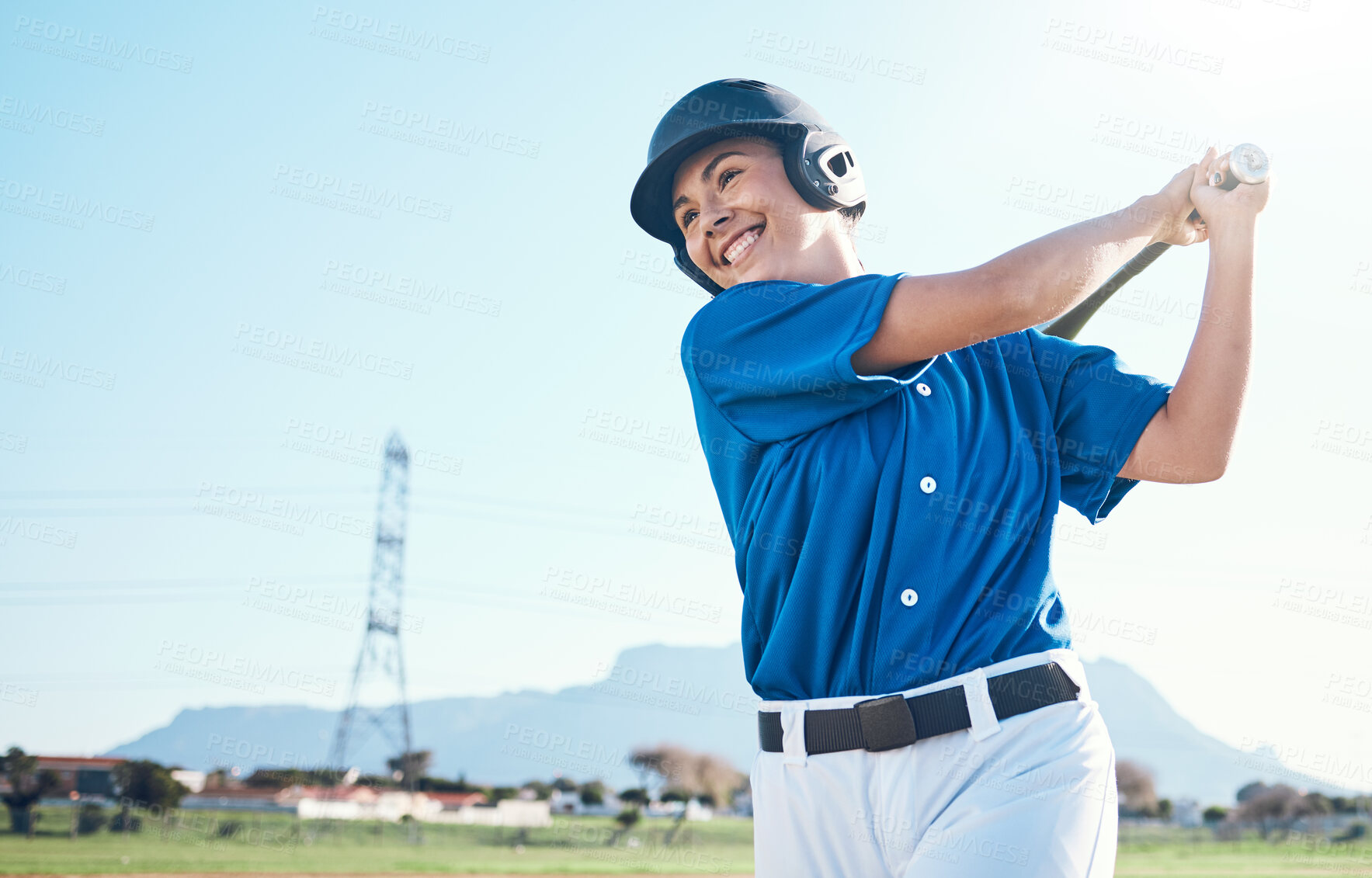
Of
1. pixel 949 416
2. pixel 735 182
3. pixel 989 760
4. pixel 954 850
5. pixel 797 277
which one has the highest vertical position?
pixel 735 182

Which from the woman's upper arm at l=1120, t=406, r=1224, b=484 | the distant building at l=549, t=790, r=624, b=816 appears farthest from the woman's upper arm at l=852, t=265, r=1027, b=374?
the distant building at l=549, t=790, r=624, b=816

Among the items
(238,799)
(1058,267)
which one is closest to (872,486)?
(1058,267)

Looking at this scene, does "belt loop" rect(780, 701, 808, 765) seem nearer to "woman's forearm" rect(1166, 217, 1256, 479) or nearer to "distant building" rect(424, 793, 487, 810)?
"woman's forearm" rect(1166, 217, 1256, 479)

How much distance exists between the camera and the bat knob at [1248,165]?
2.11 metres

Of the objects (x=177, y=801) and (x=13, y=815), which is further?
(x=177, y=801)

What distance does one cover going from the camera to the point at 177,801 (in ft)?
136

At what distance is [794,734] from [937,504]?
571 millimetres

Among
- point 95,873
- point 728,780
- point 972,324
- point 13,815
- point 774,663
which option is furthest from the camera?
point 728,780

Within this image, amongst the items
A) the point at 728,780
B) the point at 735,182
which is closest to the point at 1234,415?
the point at 735,182

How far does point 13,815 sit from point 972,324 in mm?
46112

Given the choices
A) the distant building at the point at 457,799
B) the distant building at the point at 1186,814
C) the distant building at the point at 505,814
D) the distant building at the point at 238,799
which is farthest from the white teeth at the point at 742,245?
the distant building at the point at 1186,814

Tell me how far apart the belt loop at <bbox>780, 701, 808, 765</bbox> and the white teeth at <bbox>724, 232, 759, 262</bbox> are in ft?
3.85

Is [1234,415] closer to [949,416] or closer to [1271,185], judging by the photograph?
[1271,185]

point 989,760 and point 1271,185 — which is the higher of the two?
point 1271,185
